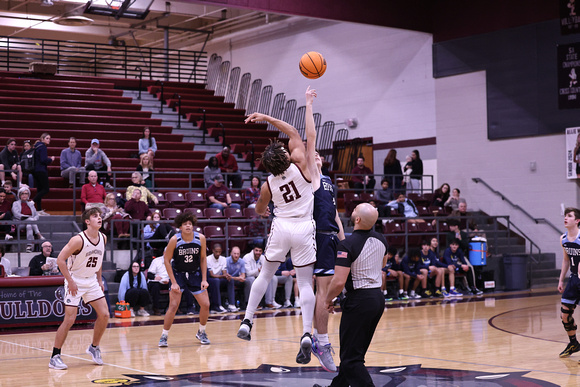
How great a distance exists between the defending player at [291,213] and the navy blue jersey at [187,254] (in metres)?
2.72

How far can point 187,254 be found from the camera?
9.49 m

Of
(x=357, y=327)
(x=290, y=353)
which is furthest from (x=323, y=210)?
(x=290, y=353)

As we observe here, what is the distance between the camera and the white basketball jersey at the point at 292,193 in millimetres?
6715

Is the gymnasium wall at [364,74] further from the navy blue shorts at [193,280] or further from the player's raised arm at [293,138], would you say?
the player's raised arm at [293,138]

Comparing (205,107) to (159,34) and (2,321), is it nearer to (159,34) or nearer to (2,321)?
(159,34)

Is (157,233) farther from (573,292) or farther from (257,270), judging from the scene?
(573,292)

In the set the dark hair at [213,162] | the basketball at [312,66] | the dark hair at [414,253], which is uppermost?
the basketball at [312,66]

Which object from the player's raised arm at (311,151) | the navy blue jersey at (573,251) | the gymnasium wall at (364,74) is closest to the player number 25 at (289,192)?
the player's raised arm at (311,151)

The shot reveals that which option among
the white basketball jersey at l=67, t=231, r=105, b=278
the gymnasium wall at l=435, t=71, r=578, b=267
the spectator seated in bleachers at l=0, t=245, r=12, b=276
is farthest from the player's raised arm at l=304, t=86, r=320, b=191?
the gymnasium wall at l=435, t=71, r=578, b=267

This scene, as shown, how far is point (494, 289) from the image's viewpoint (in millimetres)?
17453

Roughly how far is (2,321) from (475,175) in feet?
43.4

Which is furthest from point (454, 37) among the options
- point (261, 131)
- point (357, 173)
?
point (261, 131)

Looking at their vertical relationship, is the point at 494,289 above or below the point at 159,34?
below

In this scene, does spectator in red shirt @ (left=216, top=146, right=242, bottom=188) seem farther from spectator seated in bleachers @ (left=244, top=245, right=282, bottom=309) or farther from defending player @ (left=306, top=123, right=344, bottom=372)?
defending player @ (left=306, top=123, right=344, bottom=372)
